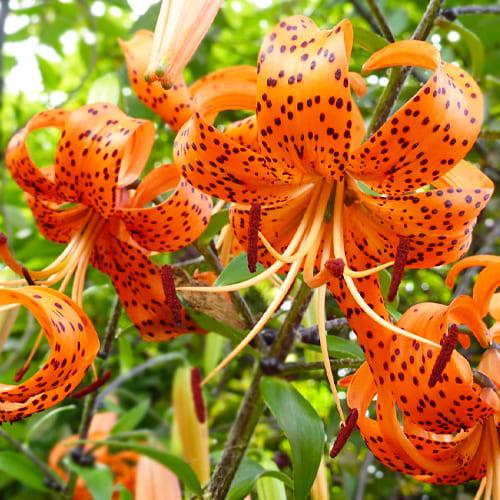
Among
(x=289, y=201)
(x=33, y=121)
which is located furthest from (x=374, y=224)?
(x=33, y=121)

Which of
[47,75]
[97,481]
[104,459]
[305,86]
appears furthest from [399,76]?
[47,75]

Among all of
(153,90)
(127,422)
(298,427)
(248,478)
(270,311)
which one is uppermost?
(153,90)

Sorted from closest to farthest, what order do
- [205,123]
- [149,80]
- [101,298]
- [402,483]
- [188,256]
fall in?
1. [149,80]
2. [205,123]
3. [402,483]
4. [188,256]
5. [101,298]

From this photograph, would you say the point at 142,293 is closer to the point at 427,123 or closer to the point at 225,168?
the point at 225,168

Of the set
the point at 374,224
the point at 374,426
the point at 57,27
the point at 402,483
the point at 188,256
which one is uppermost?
the point at 57,27

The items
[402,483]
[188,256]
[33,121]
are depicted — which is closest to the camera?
[33,121]

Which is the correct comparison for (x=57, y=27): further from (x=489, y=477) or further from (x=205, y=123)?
(x=489, y=477)

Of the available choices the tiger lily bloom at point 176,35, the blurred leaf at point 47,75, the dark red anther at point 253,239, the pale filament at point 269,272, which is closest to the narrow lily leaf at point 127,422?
the pale filament at point 269,272
